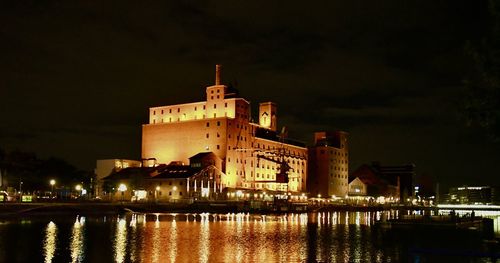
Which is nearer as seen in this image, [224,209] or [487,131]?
[487,131]

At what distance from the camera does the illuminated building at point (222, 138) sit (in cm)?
11938

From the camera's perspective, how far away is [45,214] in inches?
2694

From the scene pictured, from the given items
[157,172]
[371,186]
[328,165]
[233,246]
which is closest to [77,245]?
[233,246]

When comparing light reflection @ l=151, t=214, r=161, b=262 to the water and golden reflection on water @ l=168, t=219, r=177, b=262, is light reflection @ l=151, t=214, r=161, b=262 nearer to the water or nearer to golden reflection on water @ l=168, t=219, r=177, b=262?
the water

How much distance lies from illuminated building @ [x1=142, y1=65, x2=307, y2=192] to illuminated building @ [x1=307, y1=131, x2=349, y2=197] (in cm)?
1761

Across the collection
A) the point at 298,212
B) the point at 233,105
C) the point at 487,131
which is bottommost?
the point at 298,212

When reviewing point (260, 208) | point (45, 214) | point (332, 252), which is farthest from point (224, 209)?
point (332, 252)

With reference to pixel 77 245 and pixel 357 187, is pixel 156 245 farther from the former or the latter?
pixel 357 187

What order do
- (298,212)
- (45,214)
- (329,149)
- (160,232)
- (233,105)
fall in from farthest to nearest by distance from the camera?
(329,149) < (233,105) < (298,212) < (45,214) < (160,232)

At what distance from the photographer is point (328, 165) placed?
152 metres

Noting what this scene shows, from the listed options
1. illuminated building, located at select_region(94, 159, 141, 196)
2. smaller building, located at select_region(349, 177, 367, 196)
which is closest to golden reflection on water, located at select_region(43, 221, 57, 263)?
illuminated building, located at select_region(94, 159, 141, 196)

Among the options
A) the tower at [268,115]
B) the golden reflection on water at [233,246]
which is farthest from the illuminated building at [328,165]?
the golden reflection on water at [233,246]

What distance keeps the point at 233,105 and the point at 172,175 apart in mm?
23566

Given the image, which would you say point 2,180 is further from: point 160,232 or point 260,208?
point 160,232
